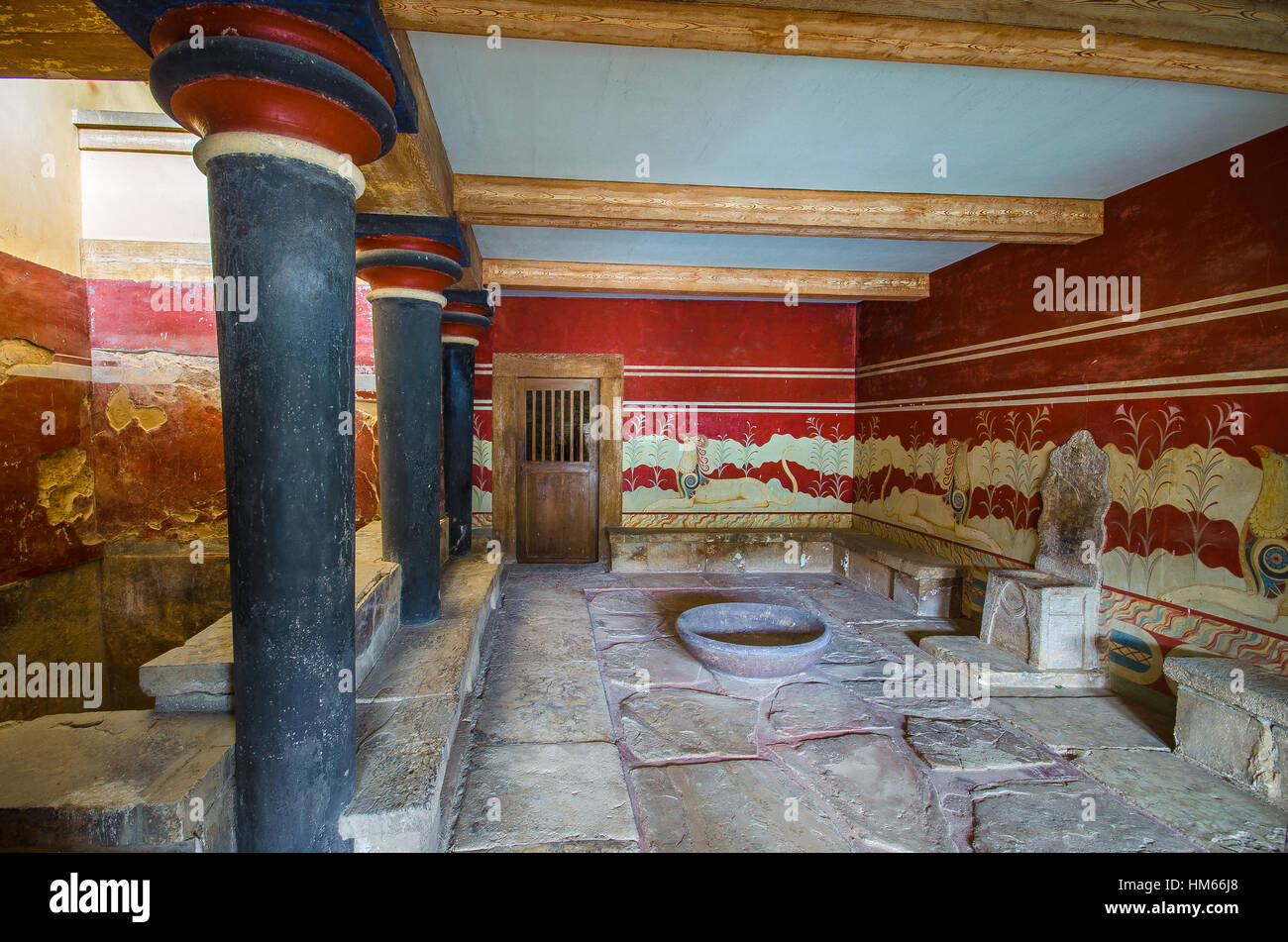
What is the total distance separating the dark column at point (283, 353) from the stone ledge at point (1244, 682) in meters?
3.88

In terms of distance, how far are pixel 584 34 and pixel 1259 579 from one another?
416cm

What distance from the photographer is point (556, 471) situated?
23.4ft

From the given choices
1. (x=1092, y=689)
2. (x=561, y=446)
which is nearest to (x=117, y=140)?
(x=561, y=446)

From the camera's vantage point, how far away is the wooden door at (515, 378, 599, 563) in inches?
279

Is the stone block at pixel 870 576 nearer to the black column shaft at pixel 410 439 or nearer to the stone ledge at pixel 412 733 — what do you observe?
the stone ledge at pixel 412 733

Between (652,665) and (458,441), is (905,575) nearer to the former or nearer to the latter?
(652,665)

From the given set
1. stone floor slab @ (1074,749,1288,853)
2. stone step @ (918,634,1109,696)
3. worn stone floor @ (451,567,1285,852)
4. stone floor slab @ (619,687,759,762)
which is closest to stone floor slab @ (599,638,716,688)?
worn stone floor @ (451,567,1285,852)

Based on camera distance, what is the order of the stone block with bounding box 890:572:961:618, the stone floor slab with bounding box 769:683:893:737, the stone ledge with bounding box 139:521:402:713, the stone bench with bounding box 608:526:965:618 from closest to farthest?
the stone ledge with bounding box 139:521:402:713, the stone floor slab with bounding box 769:683:893:737, the stone block with bounding box 890:572:961:618, the stone bench with bounding box 608:526:965:618

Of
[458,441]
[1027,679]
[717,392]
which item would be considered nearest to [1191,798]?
[1027,679]

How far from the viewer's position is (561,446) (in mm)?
7148

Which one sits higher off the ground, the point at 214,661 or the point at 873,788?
the point at 214,661

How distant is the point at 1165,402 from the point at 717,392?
4.35 m

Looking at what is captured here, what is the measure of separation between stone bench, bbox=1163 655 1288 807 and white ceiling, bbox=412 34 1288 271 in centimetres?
272

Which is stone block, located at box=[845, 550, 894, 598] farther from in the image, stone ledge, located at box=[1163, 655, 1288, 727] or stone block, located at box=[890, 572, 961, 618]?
stone ledge, located at box=[1163, 655, 1288, 727]
